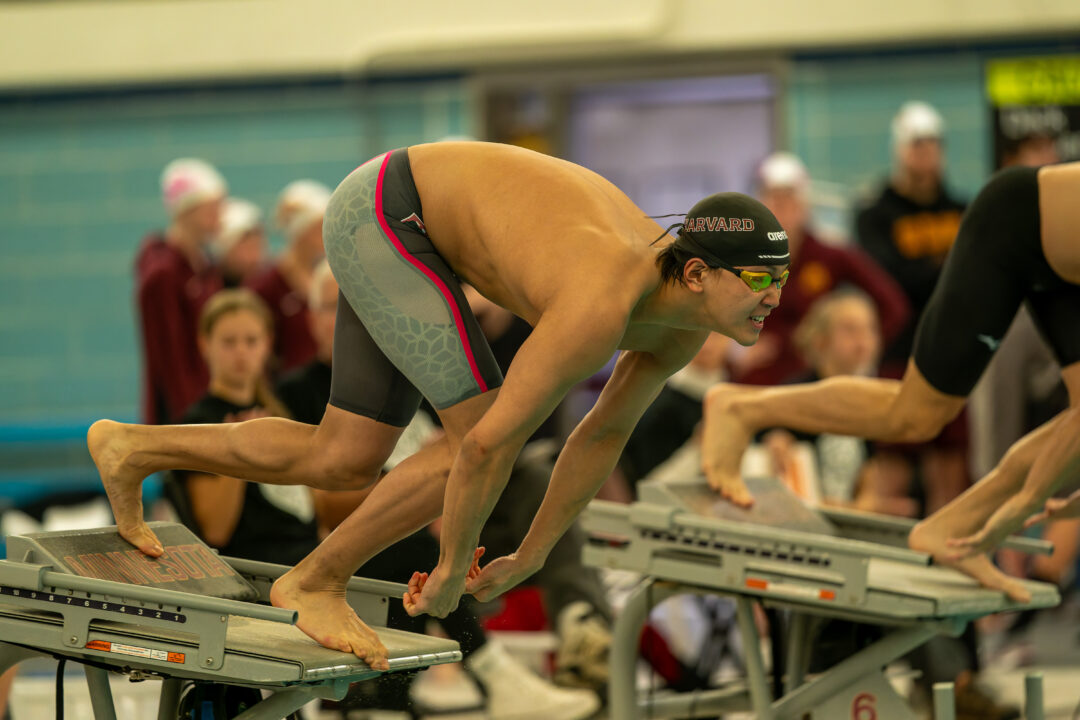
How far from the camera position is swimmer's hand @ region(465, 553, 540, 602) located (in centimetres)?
322

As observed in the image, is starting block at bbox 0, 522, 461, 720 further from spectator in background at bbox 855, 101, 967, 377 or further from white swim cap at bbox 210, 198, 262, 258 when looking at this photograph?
spectator in background at bbox 855, 101, 967, 377

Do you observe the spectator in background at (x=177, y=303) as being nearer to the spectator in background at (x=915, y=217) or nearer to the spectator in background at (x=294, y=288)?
the spectator in background at (x=294, y=288)

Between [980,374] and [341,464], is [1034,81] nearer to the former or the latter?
[980,374]

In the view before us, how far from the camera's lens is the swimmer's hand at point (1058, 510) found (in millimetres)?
4195

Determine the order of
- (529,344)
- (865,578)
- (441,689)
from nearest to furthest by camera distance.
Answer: (529,344)
(865,578)
(441,689)

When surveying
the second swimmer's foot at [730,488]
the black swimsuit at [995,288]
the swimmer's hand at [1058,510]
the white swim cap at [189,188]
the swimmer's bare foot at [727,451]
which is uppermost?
the white swim cap at [189,188]

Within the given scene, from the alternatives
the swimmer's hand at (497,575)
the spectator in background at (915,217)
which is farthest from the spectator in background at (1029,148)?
the swimmer's hand at (497,575)

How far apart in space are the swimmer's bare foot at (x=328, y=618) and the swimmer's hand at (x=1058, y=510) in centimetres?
207

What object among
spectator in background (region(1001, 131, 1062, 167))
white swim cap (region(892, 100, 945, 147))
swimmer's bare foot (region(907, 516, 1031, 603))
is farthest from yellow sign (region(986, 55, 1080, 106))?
swimmer's bare foot (region(907, 516, 1031, 603))

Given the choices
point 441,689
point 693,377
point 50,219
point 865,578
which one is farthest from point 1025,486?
point 50,219

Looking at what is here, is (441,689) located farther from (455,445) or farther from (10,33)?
(10,33)

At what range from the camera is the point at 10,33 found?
889cm

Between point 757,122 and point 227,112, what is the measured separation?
3.22 m

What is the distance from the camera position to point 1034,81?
7.61 meters
